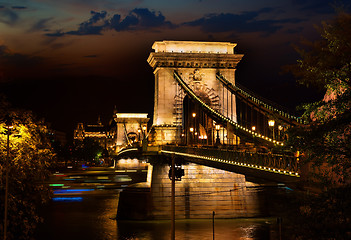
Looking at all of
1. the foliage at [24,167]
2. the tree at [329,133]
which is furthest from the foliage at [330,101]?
the foliage at [24,167]

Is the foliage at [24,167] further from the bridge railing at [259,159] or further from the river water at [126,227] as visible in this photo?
the river water at [126,227]

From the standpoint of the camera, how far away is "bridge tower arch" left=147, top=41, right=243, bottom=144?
63.8 meters

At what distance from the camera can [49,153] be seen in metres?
23.0

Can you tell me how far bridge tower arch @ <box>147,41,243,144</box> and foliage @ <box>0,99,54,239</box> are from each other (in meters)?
41.0

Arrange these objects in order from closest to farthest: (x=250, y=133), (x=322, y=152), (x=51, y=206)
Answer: (x=322, y=152)
(x=250, y=133)
(x=51, y=206)

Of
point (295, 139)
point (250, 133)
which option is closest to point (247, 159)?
point (250, 133)

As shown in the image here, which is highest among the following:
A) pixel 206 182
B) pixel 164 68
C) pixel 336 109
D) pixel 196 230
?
pixel 164 68

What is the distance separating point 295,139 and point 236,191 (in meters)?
37.9

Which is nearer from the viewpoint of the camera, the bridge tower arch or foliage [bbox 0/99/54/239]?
foliage [bbox 0/99/54/239]

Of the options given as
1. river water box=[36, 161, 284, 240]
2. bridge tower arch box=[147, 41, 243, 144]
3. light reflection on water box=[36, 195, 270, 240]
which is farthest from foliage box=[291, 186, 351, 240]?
bridge tower arch box=[147, 41, 243, 144]

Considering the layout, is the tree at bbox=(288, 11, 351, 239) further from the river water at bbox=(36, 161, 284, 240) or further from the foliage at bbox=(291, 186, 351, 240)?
the river water at bbox=(36, 161, 284, 240)

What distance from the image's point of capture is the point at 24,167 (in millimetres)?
21938

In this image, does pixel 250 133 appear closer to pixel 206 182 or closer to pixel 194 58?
pixel 206 182

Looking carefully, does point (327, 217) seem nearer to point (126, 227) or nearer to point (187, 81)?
point (126, 227)
